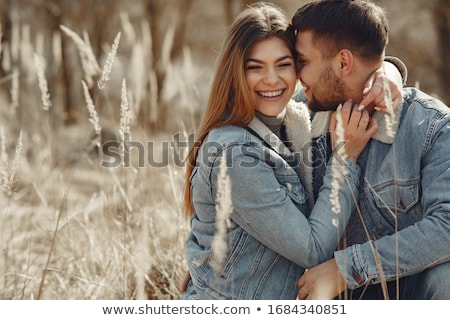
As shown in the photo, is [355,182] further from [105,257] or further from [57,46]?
[57,46]

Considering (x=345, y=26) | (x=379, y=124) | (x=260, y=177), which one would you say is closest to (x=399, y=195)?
(x=379, y=124)

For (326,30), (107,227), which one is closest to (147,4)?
(107,227)

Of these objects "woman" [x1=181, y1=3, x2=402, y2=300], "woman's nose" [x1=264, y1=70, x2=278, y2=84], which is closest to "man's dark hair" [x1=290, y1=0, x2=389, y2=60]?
"woman" [x1=181, y1=3, x2=402, y2=300]

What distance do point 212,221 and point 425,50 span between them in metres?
5.91

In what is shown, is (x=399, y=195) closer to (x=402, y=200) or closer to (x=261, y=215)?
(x=402, y=200)

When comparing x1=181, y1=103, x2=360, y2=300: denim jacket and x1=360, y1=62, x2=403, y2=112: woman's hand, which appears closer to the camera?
x1=181, y1=103, x2=360, y2=300: denim jacket

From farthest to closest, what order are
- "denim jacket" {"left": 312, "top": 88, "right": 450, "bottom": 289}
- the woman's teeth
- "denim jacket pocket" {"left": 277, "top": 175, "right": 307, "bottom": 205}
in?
the woman's teeth, "denim jacket pocket" {"left": 277, "top": 175, "right": 307, "bottom": 205}, "denim jacket" {"left": 312, "top": 88, "right": 450, "bottom": 289}

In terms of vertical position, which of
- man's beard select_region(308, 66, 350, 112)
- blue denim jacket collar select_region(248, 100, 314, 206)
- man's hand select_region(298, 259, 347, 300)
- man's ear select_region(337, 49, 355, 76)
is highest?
man's ear select_region(337, 49, 355, 76)

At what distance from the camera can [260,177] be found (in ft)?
6.68

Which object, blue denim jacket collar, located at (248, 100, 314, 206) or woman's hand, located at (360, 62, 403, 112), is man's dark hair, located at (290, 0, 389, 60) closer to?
woman's hand, located at (360, 62, 403, 112)

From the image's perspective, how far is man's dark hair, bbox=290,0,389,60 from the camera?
2.28 m

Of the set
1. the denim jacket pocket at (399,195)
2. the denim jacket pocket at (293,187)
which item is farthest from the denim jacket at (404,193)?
the denim jacket pocket at (293,187)

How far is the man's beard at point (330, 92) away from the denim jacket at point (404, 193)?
0.05 metres
